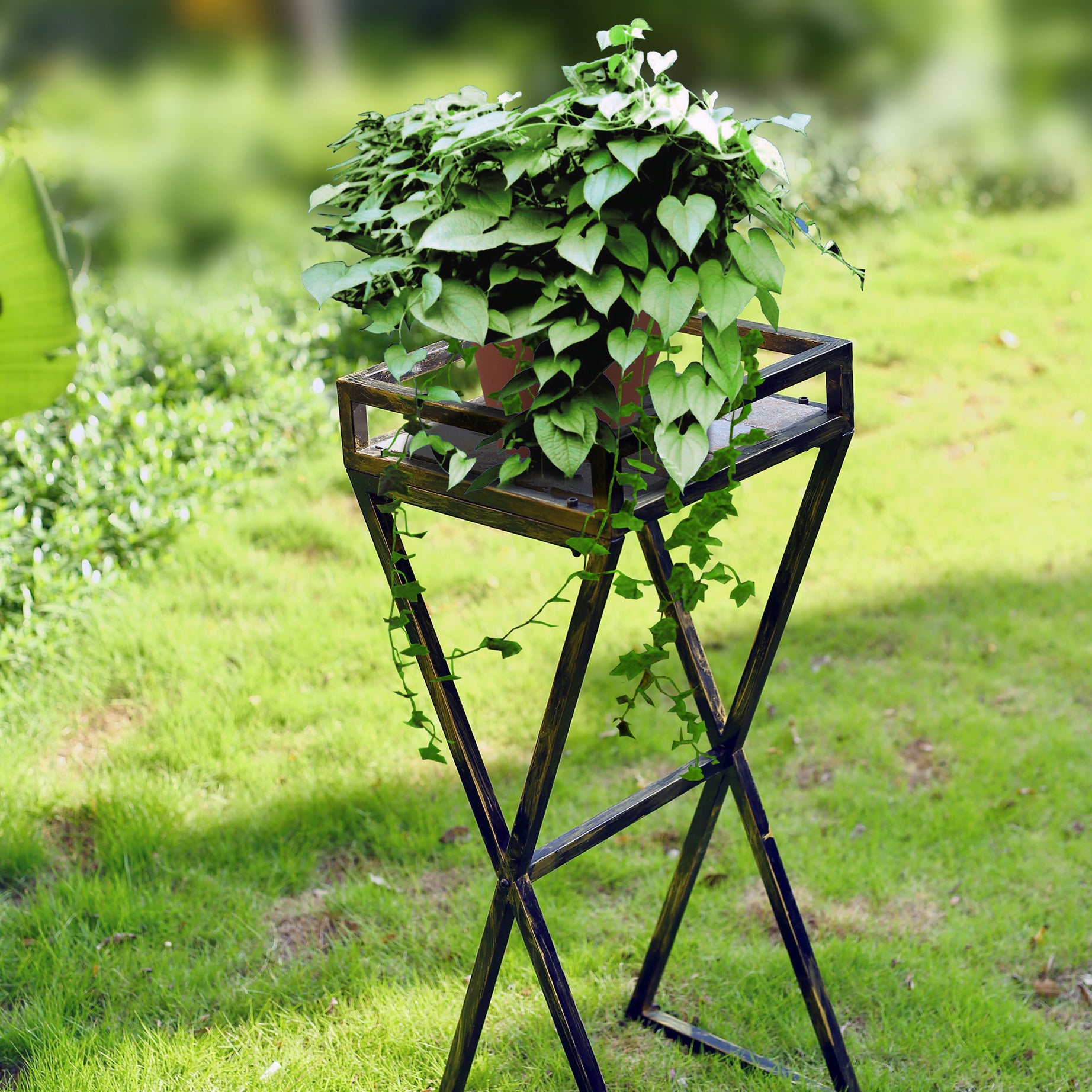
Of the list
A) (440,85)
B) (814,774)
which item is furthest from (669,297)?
(440,85)

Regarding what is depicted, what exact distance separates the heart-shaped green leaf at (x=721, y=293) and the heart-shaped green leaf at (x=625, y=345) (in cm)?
8

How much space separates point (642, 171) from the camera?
144 centimetres

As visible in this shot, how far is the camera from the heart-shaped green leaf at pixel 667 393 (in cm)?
141

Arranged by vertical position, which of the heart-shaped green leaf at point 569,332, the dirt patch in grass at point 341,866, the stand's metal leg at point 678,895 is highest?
the heart-shaped green leaf at point 569,332

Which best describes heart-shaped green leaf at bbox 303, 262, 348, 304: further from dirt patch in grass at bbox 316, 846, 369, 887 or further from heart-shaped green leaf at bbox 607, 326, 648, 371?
dirt patch in grass at bbox 316, 846, 369, 887

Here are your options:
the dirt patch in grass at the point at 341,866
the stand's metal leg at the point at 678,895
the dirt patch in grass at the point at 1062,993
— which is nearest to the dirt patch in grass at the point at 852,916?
the dirt patch in grass at the point at 1062,993

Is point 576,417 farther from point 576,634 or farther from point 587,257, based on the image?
point 576,634

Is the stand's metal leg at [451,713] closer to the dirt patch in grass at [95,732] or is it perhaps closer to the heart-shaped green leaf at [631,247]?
the heart-shaped green leaf at [631,247]

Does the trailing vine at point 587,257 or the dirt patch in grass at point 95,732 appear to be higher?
the trailing vine at point 587,257

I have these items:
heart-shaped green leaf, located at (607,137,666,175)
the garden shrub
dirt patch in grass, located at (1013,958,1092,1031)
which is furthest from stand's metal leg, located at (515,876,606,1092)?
the garden shrub

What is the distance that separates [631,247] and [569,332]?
12cm

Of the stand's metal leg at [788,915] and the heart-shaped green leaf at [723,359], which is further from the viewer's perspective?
the stand's metal leg at [788,915]

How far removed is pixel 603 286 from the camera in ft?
4.54

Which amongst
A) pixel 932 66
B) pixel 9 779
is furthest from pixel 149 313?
pixel 932 66
